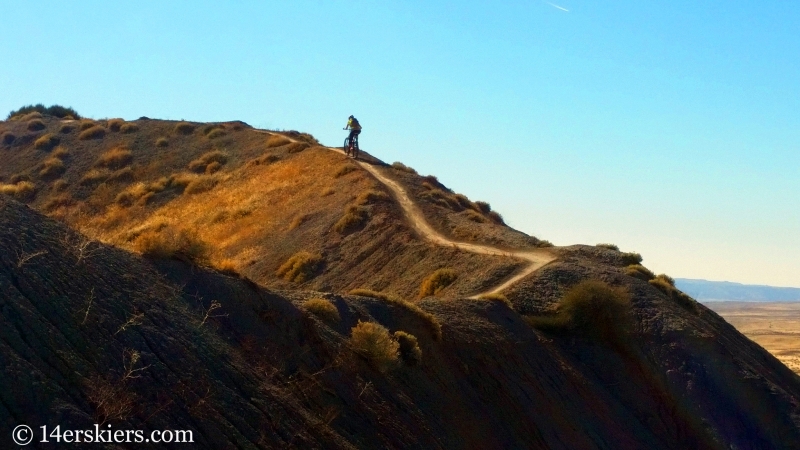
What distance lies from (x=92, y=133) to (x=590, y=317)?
3891 cm

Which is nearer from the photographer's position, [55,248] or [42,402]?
[42,402]

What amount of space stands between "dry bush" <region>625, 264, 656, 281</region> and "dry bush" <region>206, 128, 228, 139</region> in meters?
30.9

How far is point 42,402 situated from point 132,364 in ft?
4.95

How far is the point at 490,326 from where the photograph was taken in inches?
788

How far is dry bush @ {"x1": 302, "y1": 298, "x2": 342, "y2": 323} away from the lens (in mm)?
15469

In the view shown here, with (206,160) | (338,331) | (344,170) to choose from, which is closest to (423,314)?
(338,331)

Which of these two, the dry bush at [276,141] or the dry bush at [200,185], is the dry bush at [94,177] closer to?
the dry bush at [200,185]

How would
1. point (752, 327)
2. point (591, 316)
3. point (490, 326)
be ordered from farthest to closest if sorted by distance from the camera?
point (752, 327) < point (591, 316) < point (490, 326)

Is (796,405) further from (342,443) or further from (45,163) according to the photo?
(45,163)

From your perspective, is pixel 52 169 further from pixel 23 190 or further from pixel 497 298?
pixel 497 298

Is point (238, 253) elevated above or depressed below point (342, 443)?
above

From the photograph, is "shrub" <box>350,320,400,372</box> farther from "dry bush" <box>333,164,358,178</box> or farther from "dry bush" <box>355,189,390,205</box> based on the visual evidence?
"dry bush" <box>333,164,358,178</box>

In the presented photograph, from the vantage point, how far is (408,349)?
16.1 meters

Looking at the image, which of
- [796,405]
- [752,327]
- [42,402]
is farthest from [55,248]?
[752,327]
